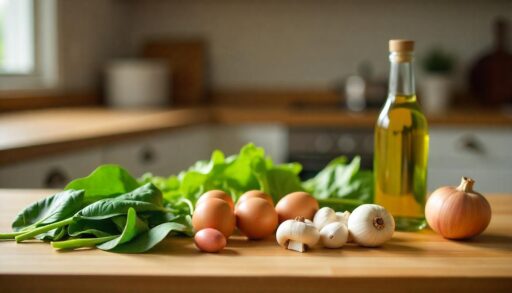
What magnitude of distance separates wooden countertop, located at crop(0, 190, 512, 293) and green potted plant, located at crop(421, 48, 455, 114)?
8.36 ft

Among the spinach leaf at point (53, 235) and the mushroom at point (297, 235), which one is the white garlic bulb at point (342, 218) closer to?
the mushroom at point (297, 235)

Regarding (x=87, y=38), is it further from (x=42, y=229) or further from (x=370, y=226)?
(x=370, y=226)

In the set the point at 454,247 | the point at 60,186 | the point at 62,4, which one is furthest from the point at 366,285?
the point at 62,4

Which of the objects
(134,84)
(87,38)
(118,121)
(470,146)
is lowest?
(470,146)

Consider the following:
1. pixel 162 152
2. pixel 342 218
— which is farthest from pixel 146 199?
pixel 162 152

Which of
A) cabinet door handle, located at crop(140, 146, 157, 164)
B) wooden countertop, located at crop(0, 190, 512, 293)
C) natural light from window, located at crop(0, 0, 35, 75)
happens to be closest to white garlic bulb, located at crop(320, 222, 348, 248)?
wooden countertop, located at crop(0, 190, 512, 293)

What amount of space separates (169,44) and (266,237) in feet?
9.45

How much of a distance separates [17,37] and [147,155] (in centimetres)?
92

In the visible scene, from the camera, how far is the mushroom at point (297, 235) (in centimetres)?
75

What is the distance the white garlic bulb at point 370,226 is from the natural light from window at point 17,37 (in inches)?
91.3

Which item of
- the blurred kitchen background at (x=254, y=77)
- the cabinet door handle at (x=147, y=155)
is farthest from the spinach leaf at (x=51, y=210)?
the cabinet door handle at (x=147, y=155)

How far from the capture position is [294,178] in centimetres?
99

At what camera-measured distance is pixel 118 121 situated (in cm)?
248

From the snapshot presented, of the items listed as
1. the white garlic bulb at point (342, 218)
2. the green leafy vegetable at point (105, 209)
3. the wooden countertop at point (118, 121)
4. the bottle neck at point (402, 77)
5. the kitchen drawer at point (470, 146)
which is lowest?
the kitchen drawer at point (470, 146)
